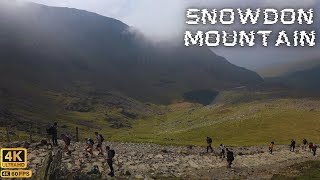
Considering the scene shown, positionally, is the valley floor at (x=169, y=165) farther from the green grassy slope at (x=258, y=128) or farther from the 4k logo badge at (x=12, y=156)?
the green grassy slope at (x=258, y=128)

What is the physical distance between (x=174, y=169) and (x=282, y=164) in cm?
1833

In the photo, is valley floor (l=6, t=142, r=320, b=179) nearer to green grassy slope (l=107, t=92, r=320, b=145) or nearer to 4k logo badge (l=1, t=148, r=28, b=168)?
4k logo badge (l=1, t=148, r=28, b=168)

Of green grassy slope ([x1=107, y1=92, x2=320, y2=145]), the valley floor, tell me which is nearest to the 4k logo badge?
the valley floor

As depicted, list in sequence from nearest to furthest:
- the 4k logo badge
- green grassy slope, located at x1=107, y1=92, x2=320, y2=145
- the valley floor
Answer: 1. the 4k logo badge
2. the valley floor
3. green grassy slope, located at x1=107, y1=92, x2=320, y2=145

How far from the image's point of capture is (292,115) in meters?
124

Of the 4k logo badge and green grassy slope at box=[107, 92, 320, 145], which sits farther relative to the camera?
green grassy slope at box=[107, 92, 320, 145]

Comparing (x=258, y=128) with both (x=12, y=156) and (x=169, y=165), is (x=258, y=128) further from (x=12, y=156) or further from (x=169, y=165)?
(x=12, y=156)

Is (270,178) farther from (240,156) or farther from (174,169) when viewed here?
(240,156)

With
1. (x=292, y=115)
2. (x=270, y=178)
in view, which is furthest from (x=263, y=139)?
(x=270, y=178)

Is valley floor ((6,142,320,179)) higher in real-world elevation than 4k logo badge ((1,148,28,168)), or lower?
lower

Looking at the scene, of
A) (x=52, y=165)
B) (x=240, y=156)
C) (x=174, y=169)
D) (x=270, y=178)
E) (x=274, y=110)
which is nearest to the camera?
(x=52, y=165)

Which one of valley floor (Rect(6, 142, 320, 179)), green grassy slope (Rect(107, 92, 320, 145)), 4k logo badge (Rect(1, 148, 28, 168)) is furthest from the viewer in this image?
green grassy slope (Rect(107, 92, 320, 145))

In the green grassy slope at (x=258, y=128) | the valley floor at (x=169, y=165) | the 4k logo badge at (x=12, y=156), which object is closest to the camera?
the 4k logo badge at (x=12, y=156)

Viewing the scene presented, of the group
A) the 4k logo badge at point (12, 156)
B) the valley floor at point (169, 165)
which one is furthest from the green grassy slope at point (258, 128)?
the 4k logo badge at point (12, 156)
